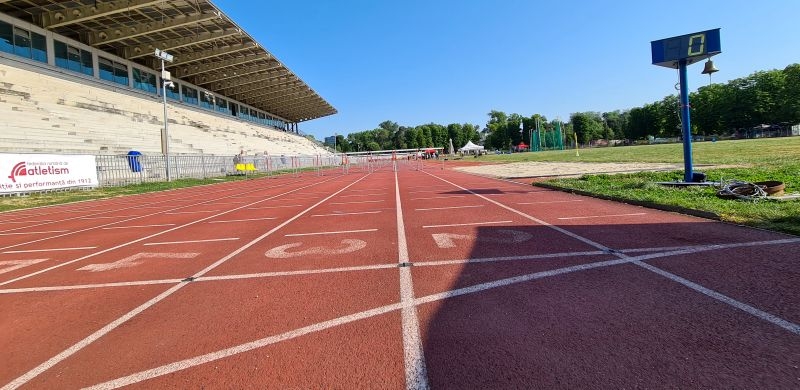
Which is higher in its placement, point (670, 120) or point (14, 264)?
point (670, 120)

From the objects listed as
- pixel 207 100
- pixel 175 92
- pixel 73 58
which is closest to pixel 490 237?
pixel 73 58

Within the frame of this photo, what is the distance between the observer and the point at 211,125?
1930 inches

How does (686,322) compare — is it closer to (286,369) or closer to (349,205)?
(286,369)

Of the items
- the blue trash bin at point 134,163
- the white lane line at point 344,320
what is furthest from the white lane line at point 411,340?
the blue trash bin at point 134,163

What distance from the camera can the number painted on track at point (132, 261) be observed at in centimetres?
632

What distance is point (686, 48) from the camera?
11.2 metres

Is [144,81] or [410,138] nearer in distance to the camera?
[144,81]

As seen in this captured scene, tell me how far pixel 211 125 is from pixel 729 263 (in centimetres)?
5255

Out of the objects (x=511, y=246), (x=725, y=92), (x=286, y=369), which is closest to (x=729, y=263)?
(x=511, y=246)

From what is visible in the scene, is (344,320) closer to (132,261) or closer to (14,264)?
(132,261)

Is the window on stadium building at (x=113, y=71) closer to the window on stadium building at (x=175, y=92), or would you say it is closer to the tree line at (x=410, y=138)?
the window on stadium building at (x=175, y=92)

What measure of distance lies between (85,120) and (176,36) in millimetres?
14888

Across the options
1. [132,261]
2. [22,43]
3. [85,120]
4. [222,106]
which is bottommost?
[132,261]

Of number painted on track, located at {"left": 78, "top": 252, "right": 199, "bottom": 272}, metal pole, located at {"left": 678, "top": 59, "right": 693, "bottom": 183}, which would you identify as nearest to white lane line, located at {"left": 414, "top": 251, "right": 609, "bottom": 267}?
number painted on track, located at {"left": 78, "top": 252, "right": 199, "bottom": 272}
